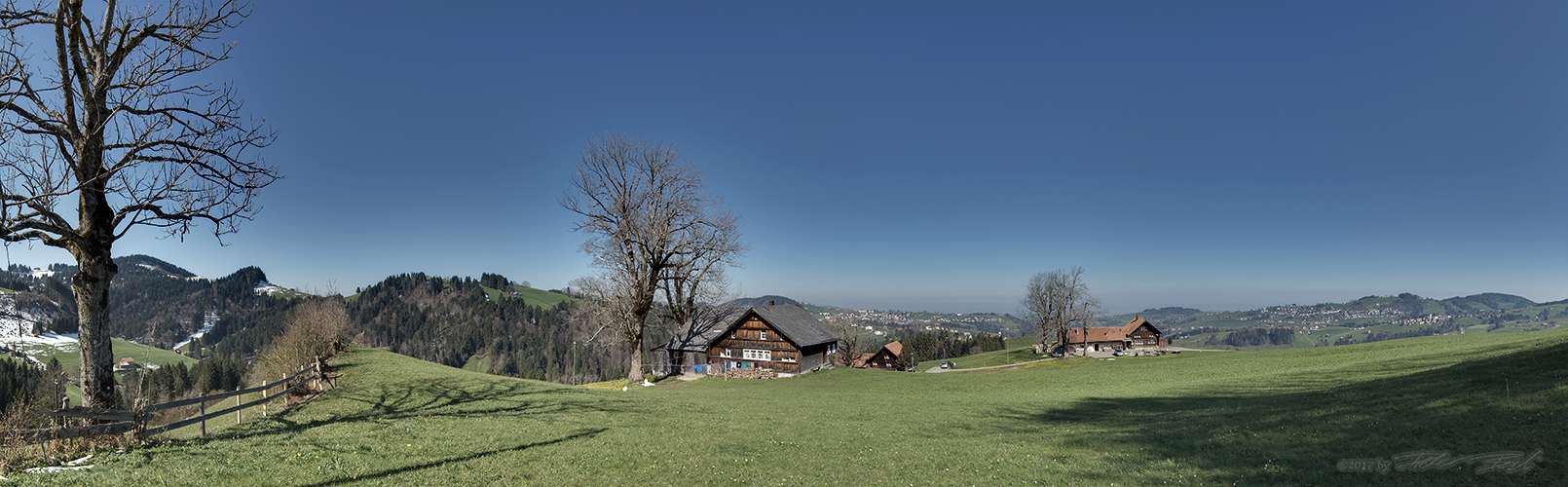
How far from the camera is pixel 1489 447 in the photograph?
8.85 meters

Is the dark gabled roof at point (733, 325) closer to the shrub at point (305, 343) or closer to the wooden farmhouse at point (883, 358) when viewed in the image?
the shrub at point (305, 343)

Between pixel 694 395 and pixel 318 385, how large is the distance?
16.1m

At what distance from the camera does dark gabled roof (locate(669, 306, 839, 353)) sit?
4706 cm

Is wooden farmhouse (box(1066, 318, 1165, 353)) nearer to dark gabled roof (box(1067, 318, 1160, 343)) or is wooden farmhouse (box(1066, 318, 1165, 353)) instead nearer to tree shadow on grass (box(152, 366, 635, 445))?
dark gabled roof (box(1067, 318, 1160, 343))

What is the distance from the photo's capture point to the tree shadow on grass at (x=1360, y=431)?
8.85 m

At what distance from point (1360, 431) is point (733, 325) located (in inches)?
1577

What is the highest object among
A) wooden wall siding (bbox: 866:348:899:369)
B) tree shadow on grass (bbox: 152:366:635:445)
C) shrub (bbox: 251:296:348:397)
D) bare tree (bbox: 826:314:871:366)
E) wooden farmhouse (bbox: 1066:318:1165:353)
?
shrub (bbox: 251:296:348:397)

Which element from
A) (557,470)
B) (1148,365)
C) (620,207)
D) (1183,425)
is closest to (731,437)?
(557,470)

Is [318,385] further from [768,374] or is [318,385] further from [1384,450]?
[1384,450]

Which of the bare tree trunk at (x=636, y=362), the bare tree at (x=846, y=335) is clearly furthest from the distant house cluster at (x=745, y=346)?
the bare tree at (x=846, y=335)

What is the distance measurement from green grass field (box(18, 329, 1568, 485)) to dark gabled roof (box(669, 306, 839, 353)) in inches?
928

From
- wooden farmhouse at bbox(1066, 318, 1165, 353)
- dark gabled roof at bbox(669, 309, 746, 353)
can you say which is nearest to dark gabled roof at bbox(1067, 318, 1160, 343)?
wooden farmhouse at bbox(1066, 318, 1165, 353)

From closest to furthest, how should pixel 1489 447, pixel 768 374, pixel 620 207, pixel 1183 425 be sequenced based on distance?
pixel 1489 447
pixel 1183 425
pixel 620 207
pixel 768 374

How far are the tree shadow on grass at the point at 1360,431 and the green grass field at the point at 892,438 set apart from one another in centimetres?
6
